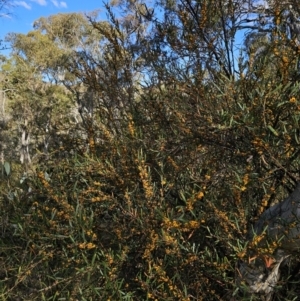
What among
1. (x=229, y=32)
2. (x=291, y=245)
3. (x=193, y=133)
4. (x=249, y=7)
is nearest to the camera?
(x=291, y=245)

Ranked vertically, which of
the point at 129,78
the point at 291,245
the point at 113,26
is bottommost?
the point at 291,245

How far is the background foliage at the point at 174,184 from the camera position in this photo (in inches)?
64.3

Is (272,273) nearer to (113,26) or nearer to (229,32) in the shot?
(229,32)

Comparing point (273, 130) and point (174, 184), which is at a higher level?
point (273, 130)

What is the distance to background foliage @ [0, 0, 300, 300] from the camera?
163cm

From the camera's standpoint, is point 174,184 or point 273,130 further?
point 174,184

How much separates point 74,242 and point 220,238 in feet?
1.83

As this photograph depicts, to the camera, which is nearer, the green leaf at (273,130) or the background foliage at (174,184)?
the green leaf at (273,130)

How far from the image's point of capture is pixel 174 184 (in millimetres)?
1804

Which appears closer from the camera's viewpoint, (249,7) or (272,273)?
(272,273)

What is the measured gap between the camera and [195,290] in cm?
174

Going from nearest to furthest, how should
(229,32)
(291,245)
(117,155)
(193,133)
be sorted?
(291,245)
(193,133)
(117,155)
(229,32)

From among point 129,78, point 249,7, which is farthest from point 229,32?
point 249,7

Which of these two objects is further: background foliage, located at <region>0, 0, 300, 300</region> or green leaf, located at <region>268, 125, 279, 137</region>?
background foliage, located at <region>0, 0, 300, 300</region>
